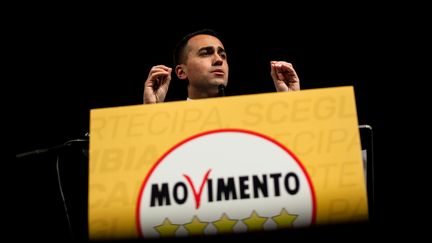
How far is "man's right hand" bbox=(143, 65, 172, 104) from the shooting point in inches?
52.4

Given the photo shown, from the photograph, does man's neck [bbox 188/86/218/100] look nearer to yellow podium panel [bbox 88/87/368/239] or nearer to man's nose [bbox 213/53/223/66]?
man's nose [bbox 213/53/223/66]

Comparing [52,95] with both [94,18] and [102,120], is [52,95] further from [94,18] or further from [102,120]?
[102,120]

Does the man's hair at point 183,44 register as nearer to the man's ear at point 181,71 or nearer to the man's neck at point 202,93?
the man's ear at point 181,71

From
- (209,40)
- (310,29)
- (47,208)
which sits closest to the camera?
(47,208)

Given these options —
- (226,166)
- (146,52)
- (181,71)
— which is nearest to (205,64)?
(181,71)

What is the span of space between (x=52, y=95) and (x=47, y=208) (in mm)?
581

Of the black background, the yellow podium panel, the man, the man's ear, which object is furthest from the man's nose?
the yellow podium panel

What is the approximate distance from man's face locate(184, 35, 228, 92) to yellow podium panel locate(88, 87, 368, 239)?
717mm

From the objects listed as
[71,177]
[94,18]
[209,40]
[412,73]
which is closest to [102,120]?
[71,177]

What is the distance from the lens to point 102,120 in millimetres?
803

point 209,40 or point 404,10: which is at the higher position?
point 404,10

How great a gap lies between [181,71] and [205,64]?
17 centimetres

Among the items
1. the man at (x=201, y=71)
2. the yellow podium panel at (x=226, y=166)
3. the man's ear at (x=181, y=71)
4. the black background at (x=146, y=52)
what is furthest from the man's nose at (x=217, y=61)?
the yellow podium panel at (x=226, y=166)

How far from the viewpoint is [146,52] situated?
72.0 inches
